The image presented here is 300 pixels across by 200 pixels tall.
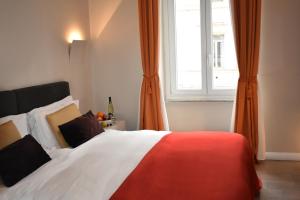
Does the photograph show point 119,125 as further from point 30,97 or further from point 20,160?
point 20,160

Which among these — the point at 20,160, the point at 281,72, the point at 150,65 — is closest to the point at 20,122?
the point at 20,160

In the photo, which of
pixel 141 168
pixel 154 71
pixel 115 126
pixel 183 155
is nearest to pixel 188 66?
pixel 154 71

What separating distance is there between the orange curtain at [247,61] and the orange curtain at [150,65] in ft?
3.02

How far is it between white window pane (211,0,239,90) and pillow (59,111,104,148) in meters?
1.83

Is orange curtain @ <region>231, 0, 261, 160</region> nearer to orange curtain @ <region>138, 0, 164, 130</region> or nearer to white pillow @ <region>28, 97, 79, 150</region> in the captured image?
orange curtain @ <region>138, 0, 164, 130</region>

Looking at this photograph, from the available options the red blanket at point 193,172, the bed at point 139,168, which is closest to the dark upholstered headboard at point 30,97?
the bed at point 139,168

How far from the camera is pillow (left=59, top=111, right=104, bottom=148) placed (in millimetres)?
3262

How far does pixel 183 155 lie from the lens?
2.80 metres

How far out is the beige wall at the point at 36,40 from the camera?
10.4ft

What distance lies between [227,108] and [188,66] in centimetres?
72

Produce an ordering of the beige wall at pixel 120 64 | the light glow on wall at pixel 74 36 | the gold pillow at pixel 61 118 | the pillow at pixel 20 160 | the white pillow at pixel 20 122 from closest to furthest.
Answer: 1. the pillow at pixel 20 160
2. the white pillow at pixel 20 122
3. the gold pillow at pixel 61 118
4. the light glow on wall at pixel 74 36
5. the beige wall at pixel 120 64

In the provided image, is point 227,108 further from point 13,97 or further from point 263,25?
point 13,97

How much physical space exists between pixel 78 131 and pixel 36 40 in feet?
3.33

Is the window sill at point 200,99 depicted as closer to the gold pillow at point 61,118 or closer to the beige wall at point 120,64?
the beige wall at point 120,64
